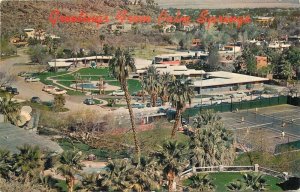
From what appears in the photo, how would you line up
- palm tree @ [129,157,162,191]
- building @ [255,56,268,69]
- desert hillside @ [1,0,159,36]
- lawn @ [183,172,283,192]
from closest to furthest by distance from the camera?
palm tree @ [129,157,162,191]
lawn @ [183,172,283,192]
building @ [255,56,268,69]
desert hillside @ [1,0,159,36]

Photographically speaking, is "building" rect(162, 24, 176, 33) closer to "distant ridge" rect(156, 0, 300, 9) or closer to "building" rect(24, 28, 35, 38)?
"distant ridge" rect(156, 0, 300, 9)

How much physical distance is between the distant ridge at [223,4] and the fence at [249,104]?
19715 millimetres

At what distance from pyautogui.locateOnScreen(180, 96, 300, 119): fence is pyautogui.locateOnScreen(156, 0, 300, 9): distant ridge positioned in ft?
64.7

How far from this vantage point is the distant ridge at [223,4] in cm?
4442

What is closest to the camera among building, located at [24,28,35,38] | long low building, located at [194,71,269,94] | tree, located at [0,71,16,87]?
tree, located at [0,71,16,87]

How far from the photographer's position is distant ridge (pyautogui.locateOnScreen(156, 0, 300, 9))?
44.4m

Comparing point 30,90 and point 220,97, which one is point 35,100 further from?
point 220,97

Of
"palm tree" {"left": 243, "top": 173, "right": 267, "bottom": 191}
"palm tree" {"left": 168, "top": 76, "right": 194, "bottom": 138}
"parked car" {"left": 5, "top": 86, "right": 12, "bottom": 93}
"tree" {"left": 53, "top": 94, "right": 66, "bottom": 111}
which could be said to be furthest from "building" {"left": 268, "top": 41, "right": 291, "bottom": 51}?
"palm tree" {"left": 243, "top": 173, "right": 267, "bottom": 191}

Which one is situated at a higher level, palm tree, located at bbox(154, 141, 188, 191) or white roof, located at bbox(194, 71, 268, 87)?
palm tree, located at bbox(154, 141, 188, 191)

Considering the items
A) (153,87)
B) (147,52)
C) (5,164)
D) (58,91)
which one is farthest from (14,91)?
(147,52)

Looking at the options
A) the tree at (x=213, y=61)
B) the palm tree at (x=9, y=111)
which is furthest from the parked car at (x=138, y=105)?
the tree at (x=213, y=61)

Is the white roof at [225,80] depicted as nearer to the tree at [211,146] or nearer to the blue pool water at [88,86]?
the blue pool water at [88,86]

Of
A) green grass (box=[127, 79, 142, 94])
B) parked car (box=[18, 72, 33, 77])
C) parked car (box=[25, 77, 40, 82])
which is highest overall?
parked car (box=[18, 72, 33, 77])

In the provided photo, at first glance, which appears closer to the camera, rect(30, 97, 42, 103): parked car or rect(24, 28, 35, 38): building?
rect(30, 97, 42, 103): parked car
